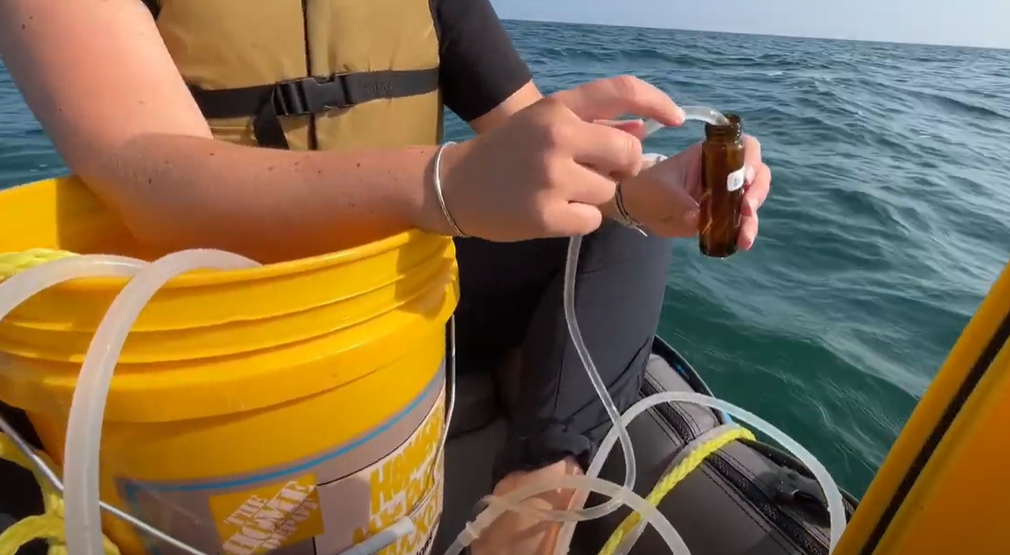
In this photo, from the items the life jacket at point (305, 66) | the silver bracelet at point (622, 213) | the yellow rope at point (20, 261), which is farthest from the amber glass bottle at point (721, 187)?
the yellow rope at point (20, 261)

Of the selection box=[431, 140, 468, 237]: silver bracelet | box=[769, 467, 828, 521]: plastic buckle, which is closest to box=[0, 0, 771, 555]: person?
box=[431, 140, 468, 237]: silver bracelet

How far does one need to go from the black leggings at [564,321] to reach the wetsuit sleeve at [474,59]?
314mm

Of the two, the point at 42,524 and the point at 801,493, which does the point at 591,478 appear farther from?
the point at 42,524

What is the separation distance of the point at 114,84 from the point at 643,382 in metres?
0.83

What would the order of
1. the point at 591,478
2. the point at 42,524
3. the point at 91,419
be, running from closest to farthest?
the point at 91,419, the point at 42,524, the point at 591,478

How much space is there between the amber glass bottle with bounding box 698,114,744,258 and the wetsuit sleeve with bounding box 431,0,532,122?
0.52m

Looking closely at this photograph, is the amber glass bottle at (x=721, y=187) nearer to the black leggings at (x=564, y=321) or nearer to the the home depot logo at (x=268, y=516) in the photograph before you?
the black leggings at (x=564, y=321)

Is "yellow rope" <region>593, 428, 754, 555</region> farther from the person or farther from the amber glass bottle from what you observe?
the amber glass bottle

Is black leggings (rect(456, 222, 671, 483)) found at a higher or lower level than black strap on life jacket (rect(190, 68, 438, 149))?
lower

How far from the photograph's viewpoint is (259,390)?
0.55 metres

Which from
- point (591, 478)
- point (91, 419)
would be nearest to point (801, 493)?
point (591, 478)

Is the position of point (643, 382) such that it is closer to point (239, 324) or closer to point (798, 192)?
point (239, 324)

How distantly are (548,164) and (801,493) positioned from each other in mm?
550

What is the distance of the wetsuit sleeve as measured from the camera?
113 cm
